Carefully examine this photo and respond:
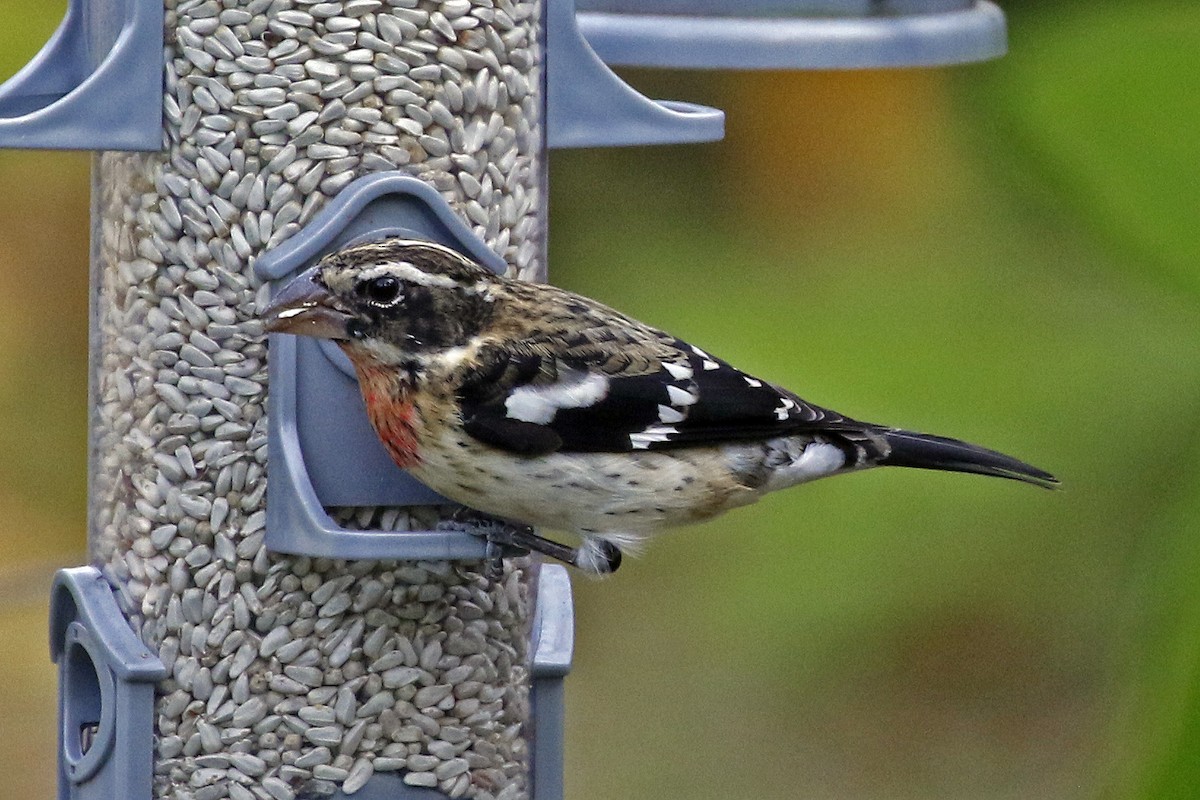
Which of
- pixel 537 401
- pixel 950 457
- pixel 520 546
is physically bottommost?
pixel 520 546

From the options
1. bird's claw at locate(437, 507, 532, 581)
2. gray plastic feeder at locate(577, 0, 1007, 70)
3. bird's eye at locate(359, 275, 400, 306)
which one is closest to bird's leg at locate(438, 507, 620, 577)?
bird's claw at locate(437, 507, 532, 581)

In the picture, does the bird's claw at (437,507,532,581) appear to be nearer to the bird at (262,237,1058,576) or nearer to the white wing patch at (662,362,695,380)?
the bird at (262,237,1058,576)

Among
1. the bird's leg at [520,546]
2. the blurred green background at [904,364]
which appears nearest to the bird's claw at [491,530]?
the bird's leg at [520,546]

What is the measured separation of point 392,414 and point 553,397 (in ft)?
0.99

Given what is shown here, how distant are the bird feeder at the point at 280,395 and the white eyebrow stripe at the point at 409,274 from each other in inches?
4.1

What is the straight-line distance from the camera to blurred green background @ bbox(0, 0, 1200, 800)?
4477mm

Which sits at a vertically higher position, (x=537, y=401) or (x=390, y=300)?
(x=390, y=300)

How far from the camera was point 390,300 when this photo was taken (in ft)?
A: 12.1

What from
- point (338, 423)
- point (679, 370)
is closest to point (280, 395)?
point (338, 423)

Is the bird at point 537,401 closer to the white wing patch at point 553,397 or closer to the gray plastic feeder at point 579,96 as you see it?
the white wing patch at point 553,397

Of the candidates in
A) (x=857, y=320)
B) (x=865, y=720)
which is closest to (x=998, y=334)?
(x=857, y=320)

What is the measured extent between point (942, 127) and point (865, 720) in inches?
91.3

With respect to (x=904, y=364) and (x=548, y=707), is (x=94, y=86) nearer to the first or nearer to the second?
(x=548, y=707)

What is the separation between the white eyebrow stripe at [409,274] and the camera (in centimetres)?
365
